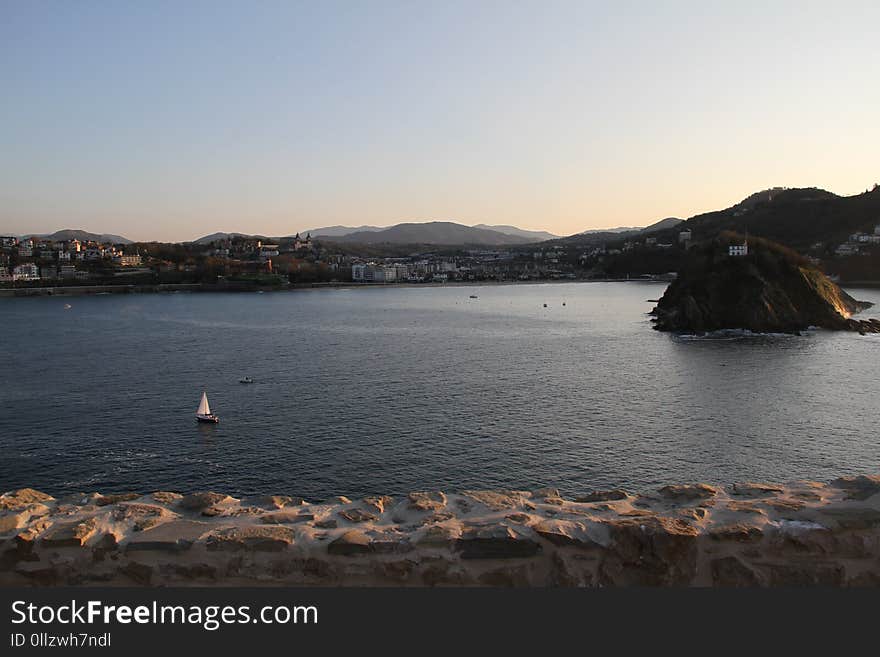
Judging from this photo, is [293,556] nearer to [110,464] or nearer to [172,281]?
[110,464]

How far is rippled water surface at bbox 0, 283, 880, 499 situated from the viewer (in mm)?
16562

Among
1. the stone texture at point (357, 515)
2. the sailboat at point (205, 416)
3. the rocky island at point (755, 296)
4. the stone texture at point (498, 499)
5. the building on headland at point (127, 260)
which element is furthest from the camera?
the building on headland at point (127, 260)

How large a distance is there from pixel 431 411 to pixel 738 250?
41.6 meters

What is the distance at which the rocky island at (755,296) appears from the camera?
48594 mm

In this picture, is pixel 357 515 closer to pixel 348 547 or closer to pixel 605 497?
pixel 348 547

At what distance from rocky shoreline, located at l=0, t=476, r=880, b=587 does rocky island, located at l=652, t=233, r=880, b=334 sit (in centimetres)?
4665

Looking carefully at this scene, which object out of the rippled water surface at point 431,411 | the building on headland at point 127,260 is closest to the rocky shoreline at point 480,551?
the rippled water surface at point 431,411

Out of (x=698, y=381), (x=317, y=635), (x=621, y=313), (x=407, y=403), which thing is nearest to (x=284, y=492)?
(x=407, y=403)

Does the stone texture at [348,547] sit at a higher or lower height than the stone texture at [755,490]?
higher

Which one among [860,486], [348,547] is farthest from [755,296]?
[348,547]

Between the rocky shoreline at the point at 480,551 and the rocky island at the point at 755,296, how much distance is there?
46647 mm

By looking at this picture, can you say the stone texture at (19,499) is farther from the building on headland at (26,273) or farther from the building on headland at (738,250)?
the building on headland at (26,273)

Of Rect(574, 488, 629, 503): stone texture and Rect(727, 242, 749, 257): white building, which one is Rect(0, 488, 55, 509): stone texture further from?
Rect(727, 242, 749, 257): white building

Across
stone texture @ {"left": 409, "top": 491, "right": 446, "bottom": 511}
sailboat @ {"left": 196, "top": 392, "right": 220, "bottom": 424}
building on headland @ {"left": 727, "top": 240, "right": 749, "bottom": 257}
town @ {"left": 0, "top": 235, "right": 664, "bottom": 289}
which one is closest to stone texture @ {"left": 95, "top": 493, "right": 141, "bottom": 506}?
stone texture @ {"left": 409, "top": 491, "right": 446, "bottom": 511}
